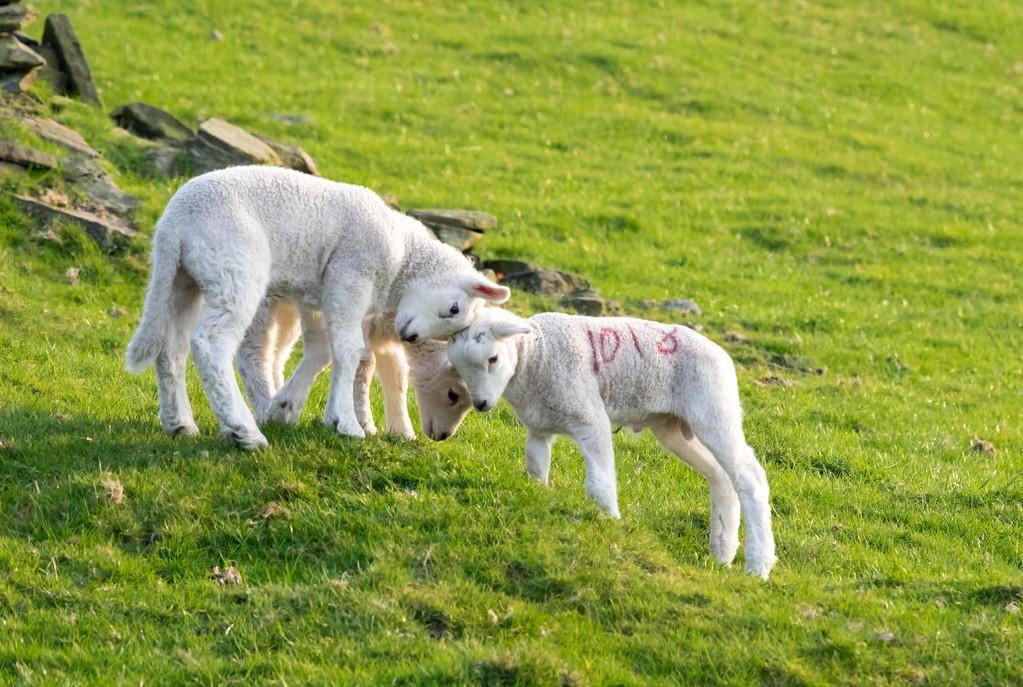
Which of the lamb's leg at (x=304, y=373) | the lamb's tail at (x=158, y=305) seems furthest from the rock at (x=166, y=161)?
the lamb's tail at (x=158, y=305)

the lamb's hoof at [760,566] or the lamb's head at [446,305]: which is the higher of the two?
the lamb's head at [446,305]

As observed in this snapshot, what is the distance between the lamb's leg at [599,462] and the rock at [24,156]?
8642mm

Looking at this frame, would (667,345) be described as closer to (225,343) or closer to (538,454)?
(538,454)

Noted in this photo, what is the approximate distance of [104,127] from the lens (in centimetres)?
1842

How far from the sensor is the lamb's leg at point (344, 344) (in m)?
9.58

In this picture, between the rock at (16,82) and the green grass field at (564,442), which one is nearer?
the green grass field at (564,442)

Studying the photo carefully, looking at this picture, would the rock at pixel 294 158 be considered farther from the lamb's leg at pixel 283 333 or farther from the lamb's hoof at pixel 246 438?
the lamb's hoof at pixel 246 438

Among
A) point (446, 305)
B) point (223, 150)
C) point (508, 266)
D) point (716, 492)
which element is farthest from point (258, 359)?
point (223, 150)

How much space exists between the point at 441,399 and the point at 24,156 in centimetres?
765

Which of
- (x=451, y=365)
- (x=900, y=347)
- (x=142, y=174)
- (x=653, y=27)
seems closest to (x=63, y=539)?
(x=451, y=365)

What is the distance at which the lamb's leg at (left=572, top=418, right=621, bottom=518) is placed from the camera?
9242mm

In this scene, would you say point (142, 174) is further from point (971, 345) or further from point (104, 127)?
point (971, 345)

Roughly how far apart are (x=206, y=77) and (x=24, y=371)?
15184mm

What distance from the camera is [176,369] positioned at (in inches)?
385
